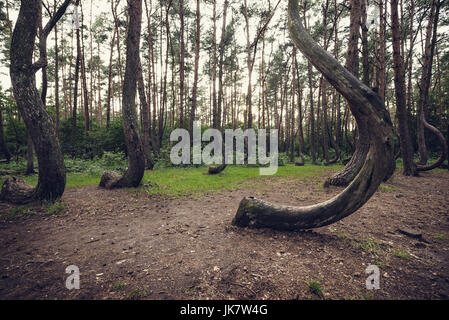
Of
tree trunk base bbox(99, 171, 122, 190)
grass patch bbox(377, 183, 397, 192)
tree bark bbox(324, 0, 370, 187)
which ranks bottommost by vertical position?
grass patch bbox(377, 183, 397, 192)

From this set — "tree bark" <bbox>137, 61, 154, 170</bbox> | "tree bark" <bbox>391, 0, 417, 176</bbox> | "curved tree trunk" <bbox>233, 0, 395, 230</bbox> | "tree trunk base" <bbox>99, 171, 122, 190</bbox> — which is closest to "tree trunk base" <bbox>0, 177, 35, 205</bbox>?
"tree trunk base" <bbox>99, 171, 122, 190</bbox>

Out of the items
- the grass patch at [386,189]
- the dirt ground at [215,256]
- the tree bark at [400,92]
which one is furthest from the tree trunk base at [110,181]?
the tree bark at [400,92]

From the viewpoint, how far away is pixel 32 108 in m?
4.60

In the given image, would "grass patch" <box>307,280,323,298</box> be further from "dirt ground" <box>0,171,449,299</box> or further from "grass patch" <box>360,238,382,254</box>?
"grass patch" <box>360,238,382,254</box>

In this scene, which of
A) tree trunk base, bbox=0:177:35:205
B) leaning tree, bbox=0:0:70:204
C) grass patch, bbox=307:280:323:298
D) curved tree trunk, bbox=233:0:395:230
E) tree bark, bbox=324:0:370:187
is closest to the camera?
grass patch, bbox=307:280:323:298

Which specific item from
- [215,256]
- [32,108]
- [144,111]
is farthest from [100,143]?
[215,256]

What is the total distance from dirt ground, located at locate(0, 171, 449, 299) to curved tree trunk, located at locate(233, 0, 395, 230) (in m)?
0.31

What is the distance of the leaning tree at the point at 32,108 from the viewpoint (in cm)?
450

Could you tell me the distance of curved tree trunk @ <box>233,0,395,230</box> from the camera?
2.55 meters

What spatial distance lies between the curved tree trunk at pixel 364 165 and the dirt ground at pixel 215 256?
31 centimetres

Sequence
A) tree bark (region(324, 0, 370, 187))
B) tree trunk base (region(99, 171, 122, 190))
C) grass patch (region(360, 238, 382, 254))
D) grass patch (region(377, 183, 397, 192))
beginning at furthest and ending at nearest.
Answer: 1. tree trunk base (region(99, 171, 122, 190))
2. tree bark (region(324, 0, 370, 187))
3. grass patch (region(377, 183, 397, 192))
4. grass patch (region(360, 238, 382, 254))

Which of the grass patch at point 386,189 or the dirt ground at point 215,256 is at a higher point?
the grass patch at point 386,189

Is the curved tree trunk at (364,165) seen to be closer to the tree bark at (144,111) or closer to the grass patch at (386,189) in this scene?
the grass patch at (386,189)
